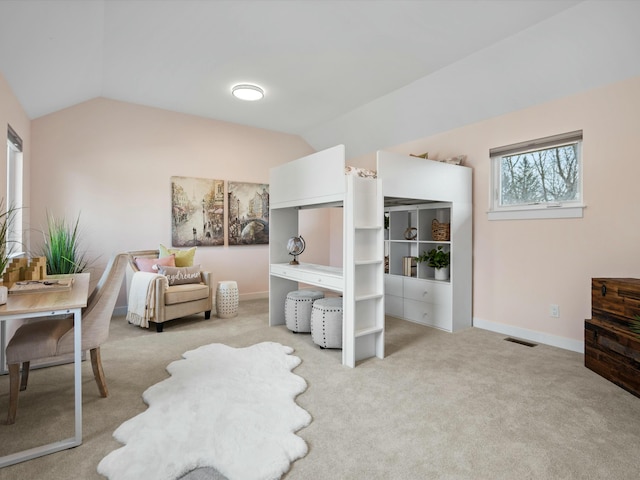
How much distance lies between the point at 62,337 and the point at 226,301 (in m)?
2.41

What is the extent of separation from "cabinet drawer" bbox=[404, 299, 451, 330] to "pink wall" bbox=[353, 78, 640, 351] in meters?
0.44

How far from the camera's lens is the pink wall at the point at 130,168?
13.8 feet

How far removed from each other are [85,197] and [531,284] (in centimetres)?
523

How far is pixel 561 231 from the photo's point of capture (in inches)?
131

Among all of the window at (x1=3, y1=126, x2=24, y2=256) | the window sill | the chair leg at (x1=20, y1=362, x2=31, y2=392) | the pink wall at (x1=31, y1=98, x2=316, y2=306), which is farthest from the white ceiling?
the chair leg at (x1=20, y1=362, x2=31, y2=392)

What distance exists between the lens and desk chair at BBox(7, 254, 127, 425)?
76.6 inches

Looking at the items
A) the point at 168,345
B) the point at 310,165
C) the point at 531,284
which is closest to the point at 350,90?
the point at 310,165

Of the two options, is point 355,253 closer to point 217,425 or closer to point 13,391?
point 217,425

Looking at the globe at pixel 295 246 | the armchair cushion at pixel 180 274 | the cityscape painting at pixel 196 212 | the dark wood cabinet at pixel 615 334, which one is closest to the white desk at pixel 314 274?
the globe at pixel 295 246

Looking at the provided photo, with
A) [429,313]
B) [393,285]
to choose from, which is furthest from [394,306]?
[429,313]

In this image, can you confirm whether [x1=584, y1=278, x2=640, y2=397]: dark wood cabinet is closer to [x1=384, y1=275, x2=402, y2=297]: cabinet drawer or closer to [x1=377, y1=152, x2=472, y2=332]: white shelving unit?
[x1=377, y1=152, x2=472, y2=332]: white shelving unit

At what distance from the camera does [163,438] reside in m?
1.82

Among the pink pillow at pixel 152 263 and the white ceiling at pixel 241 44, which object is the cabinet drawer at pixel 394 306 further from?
the pink pillow at pixel 152 263

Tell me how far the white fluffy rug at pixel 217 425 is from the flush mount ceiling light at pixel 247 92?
3047 millimetres
